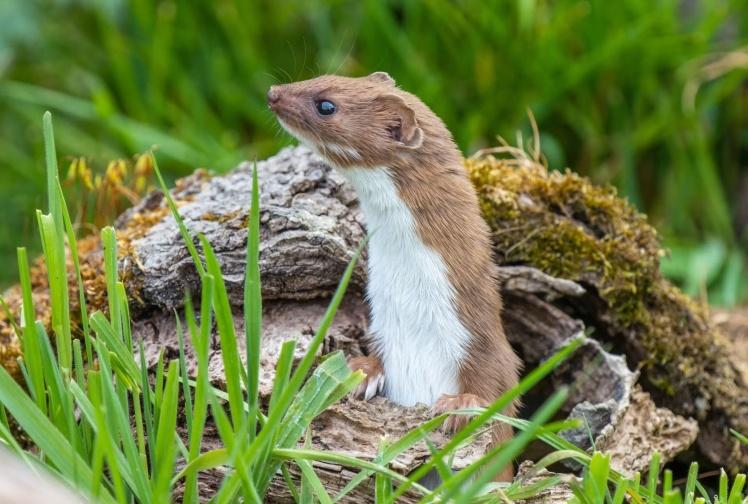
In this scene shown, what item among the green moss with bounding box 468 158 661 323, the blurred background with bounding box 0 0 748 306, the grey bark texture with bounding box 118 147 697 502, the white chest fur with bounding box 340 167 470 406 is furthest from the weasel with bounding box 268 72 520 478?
the blurred background with bounding box 0 0 748 306

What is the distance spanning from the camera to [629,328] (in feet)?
11.8

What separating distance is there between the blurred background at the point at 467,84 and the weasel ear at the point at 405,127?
259cm

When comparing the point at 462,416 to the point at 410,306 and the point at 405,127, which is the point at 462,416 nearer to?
the point at 410,306

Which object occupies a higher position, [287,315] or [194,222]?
[194,222]

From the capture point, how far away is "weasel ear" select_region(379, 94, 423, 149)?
10.2ft

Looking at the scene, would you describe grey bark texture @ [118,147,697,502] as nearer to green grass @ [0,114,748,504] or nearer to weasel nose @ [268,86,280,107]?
weasel nose @ [268,86,280,107]

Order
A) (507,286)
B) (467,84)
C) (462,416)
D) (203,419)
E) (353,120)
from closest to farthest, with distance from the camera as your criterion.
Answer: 1. (203,419)
2. (462,416)
3. (353,120)
4. (507,286)
5. (467,84)

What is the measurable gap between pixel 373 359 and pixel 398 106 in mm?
776

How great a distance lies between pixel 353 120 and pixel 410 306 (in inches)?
23.9

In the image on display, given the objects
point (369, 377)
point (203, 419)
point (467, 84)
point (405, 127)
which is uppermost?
point (467, 84)

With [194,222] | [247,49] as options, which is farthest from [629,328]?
[247,49]

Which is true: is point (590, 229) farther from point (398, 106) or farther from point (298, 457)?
point (298, 457)

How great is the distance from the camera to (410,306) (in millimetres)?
3049

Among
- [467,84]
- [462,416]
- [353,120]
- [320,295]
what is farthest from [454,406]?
[467,84]
